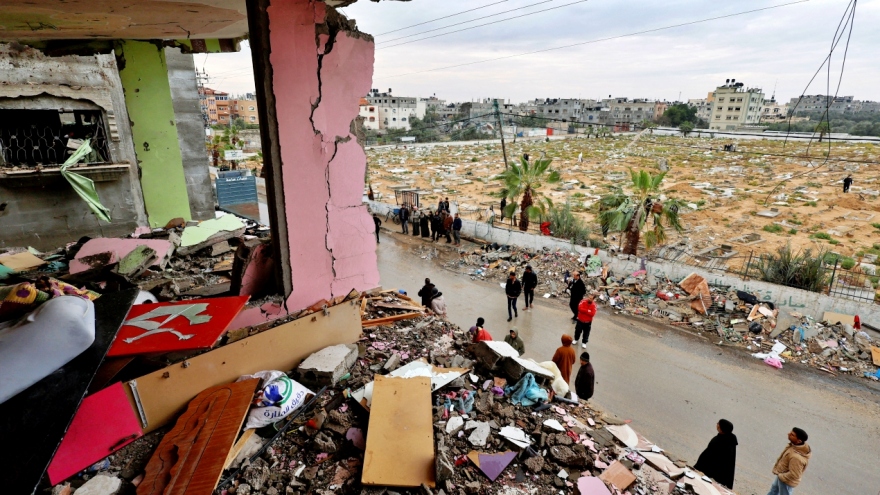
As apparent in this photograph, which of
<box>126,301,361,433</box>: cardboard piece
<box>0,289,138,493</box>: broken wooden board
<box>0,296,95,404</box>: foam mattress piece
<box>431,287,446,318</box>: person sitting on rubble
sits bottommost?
<box>431,287,446,318</box>: person sitting on rubble

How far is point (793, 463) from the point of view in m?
4.21

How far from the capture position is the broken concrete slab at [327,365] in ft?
11.6

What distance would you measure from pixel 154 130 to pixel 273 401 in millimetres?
7707

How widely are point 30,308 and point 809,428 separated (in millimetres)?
9750

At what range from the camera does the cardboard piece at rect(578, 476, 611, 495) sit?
283 cm

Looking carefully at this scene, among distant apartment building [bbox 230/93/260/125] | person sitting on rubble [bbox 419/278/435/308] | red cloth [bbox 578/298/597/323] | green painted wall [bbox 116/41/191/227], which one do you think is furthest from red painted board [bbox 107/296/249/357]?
distant apartment building [bbox 230/93/260/125]

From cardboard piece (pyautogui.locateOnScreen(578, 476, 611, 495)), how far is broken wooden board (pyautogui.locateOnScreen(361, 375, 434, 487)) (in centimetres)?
109

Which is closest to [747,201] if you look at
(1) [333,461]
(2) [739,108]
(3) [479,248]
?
(3) [479,248]

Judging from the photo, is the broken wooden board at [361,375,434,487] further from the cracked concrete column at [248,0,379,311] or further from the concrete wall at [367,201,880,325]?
→ the concrete wall at [367,201,880,325]

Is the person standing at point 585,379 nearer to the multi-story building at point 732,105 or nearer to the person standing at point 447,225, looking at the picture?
the person standing at point 447,225

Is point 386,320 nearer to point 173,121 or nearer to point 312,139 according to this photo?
point 312,139

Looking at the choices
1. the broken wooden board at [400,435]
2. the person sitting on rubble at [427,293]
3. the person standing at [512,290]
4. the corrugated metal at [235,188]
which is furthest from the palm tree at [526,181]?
the broken wooden board at [400,435]

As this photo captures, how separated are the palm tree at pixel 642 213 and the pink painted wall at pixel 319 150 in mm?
10085

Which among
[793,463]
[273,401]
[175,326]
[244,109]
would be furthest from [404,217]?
[244,109]
